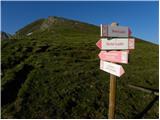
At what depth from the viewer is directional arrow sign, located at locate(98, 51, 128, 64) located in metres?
8.93

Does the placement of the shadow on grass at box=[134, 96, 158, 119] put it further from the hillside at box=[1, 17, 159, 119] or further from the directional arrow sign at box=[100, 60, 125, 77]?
the directional arrow sign at box=[100, 60, 125, 77]

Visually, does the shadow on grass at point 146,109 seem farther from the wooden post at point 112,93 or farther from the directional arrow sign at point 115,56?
the directional arrow sign at point 115,56

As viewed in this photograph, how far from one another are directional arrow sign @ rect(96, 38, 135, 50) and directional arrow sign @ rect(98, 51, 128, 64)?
18cm

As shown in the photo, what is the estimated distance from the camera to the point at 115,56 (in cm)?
930

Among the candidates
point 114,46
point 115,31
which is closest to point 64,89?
point 114,46

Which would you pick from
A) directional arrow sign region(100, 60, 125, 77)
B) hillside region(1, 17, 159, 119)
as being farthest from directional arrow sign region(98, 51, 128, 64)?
hillside region(1, 17, 159, 119)

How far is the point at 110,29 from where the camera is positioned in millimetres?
9336

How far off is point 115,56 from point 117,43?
404 mm

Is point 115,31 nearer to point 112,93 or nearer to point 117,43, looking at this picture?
point 117,43

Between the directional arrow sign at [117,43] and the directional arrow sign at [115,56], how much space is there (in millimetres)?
177

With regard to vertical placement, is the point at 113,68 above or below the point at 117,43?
below

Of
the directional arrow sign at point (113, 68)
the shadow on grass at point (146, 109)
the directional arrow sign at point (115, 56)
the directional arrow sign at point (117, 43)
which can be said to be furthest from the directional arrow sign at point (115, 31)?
the shadow on grass at point (146, 109)

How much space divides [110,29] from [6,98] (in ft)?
21.3

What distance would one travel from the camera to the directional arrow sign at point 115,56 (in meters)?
8.93
